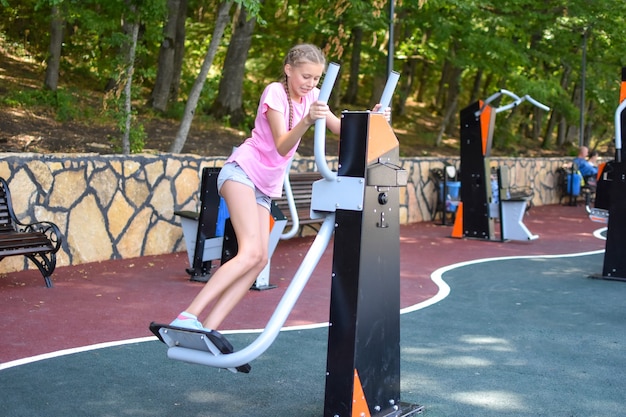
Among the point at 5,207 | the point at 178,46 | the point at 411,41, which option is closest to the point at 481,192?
the point at 5,207

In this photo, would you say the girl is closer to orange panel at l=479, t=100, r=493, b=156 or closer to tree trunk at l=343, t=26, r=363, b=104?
orange panel at l=479, t=100, r=493, b=156

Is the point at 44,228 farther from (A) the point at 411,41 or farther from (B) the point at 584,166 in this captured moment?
(B) the point at 584,166

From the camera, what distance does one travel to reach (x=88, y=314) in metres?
6.88

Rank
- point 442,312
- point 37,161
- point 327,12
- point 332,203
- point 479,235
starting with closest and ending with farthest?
point 332,203 → point 442,312 → point 37,161 → point 479,235 → point 327,12

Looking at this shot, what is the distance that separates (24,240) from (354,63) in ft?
52.0

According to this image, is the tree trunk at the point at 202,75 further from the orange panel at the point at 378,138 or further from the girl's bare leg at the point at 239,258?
the orange panel at the point at 378,138

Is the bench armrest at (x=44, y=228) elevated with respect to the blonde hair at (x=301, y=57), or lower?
lower

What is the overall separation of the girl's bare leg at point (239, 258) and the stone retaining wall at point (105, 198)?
492 cm

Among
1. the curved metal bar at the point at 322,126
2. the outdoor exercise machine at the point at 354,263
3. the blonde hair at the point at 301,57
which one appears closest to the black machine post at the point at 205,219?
the blonde hair at the point at 301,57

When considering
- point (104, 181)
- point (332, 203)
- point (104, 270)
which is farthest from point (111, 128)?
point (332, 203)

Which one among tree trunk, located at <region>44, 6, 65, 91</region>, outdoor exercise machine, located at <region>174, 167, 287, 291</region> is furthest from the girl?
tree trunk, located at <region>44, 6, 65, 91</region>

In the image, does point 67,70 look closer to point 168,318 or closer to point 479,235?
point 479,235

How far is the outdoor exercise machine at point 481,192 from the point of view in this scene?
12719 millimetres

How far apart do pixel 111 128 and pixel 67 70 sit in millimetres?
5891
